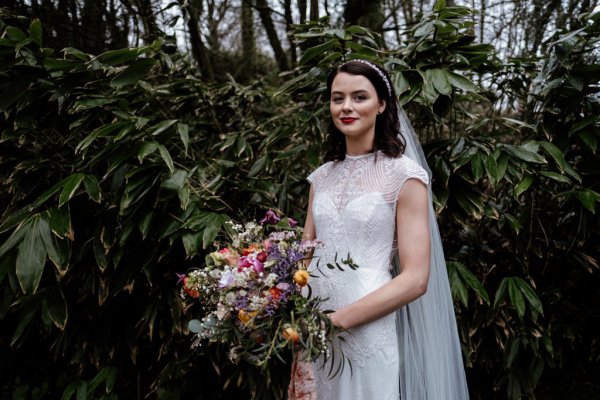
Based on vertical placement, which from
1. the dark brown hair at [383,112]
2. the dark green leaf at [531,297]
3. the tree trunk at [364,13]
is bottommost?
the dark green leaf at [531,297]

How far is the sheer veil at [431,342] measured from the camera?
A: 1544mm

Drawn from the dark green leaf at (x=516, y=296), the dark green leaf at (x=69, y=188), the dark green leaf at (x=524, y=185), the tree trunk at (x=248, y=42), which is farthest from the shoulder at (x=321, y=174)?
the tree trunk at (x=248, y=42)

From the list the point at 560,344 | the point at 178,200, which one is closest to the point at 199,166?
the point at 178,200

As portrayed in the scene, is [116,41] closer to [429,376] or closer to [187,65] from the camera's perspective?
[187,65]


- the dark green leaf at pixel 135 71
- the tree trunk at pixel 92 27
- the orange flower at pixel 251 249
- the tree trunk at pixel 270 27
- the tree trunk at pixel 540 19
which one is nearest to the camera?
the orange flower at pixel 251 249

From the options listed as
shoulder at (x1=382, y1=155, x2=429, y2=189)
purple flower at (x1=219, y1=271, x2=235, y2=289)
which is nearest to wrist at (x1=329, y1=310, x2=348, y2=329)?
purple flower at (x1=219, y1=271, x2=235, y2=289)

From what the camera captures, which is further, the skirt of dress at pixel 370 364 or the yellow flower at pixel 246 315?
the skirt of dress at pixel 370 364

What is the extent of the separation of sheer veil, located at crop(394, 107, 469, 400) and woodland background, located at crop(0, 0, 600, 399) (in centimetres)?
44

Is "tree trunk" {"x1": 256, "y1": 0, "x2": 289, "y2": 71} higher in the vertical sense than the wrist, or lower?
higher

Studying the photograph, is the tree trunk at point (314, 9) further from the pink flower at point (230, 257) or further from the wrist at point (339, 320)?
the wrist at point (339, 320)

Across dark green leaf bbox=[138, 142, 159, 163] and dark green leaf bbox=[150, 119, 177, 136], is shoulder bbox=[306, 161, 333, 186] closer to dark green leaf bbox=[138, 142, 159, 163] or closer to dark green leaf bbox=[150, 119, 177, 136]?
dark green leaf bbox=[138, 142, 159, 163]

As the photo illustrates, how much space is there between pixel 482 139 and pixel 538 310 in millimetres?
821

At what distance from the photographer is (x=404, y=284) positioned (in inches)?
52.3

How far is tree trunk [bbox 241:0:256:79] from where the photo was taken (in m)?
4.77
